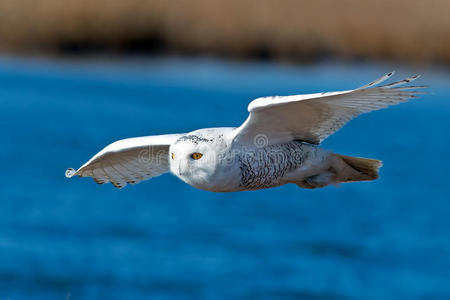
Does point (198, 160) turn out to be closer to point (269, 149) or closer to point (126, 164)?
point (269, 149)

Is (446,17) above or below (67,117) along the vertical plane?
→ above

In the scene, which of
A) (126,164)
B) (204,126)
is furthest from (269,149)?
(204,126)

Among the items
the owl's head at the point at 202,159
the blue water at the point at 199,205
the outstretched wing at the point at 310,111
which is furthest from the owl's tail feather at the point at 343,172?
the blue water at the point at 199,205

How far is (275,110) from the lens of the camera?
5145mm

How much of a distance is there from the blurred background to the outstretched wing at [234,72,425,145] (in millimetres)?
5000

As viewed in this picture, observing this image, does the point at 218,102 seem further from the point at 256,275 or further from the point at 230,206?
the point at 256,275

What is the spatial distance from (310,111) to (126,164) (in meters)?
1.62

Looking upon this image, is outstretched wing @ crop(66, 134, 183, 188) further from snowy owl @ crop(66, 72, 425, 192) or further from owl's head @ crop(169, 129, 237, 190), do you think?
owl's head @ crop(169, 129, 237, 190)

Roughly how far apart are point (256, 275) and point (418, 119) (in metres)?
10.4

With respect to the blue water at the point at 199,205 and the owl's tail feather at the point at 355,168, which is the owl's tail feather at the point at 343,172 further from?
the blue water at the point at 199,205

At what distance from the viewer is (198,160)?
Answer: 5.04 metres

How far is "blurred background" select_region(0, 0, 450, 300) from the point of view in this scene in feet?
38.0

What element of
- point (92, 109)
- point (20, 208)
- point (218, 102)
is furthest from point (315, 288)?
point (92, 109)

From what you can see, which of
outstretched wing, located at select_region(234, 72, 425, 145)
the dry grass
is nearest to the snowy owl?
outstretched wing, located at select_region(234, 72, 425, 145)
